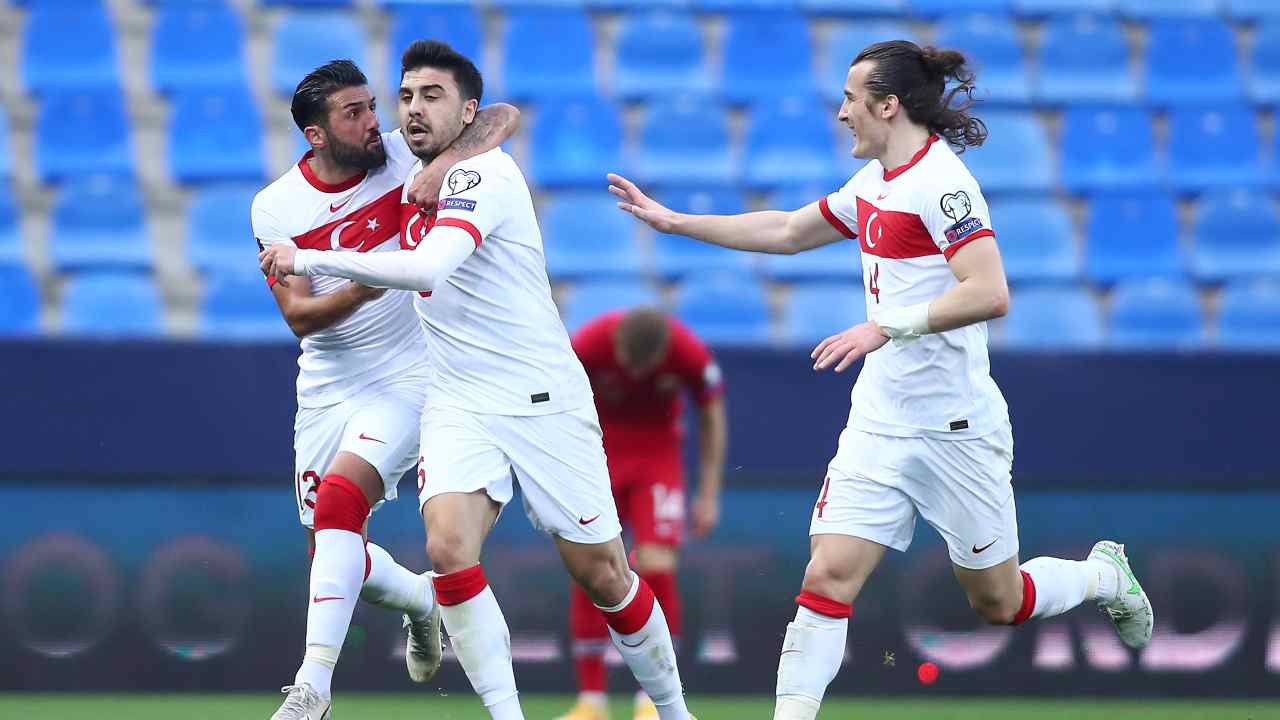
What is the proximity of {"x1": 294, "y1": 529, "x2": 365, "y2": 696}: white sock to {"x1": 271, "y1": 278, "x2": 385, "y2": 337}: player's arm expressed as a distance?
2.22 feet

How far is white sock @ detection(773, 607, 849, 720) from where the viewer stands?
479 centimetres

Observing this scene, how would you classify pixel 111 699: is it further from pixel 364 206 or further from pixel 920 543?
pixel 920 543

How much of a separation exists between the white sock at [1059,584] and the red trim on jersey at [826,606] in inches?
28.8

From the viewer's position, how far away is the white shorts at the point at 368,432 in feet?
16.8

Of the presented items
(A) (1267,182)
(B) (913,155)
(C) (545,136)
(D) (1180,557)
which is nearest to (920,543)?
(D) (1180,557)

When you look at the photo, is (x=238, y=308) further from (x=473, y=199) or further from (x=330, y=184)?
(x=473, y=199)

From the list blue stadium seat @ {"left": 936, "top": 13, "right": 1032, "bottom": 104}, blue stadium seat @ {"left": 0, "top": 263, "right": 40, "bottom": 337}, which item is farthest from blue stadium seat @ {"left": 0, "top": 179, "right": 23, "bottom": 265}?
blue stadium seat @ {"left": 936, "top": 13, "right": 1032, "bottom": 104}

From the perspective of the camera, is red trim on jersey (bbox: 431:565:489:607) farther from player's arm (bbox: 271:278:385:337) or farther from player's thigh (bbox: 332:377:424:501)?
player's arm (bbox: 271:278:385:337)

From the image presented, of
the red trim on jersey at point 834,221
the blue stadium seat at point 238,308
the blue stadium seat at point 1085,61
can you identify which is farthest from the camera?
the blue stadium seat at point 1085,61

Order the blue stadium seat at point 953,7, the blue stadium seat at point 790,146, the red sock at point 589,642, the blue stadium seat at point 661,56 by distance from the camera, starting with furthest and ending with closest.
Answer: the blue stadium seat at point 953,7, the blue stadium seat at point 661,56, the blue stadium seat at point 790,146, the red sock at point 589,642

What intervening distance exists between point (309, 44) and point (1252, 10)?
743 cm

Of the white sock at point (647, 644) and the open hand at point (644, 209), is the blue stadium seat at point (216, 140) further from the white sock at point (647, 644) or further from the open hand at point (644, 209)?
the white sock at point (647, 644)

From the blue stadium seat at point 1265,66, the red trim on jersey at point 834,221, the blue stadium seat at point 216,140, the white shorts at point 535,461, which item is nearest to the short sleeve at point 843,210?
the red trim on jersey at point 834,221

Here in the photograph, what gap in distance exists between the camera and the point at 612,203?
34.2 ft
